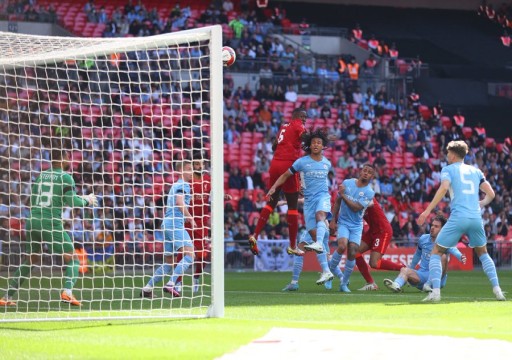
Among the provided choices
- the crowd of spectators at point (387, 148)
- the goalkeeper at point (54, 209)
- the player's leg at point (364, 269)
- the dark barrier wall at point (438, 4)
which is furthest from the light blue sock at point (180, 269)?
the dark barrier wall at point (438, 4)

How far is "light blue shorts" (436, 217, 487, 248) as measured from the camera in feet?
45.2

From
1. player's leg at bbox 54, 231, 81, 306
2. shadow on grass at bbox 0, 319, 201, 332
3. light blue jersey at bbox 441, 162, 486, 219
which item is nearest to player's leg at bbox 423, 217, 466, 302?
light blue jersey at bbox 441, 162, 486, 219

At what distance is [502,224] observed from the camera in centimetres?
3253

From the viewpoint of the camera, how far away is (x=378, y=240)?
1762 cm

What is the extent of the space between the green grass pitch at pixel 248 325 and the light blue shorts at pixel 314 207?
141 cm

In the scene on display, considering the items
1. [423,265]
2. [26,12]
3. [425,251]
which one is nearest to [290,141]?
[425,251]

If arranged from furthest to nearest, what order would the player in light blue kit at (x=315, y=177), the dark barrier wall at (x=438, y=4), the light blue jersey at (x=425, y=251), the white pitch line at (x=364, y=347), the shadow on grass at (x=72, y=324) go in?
the dark barrier wall at (x=438, y=4) < the light blue jersey at (x=425, y=251) < the player in light blue kit at (x=315, y=177) < the shadow on grass at (x=72, y=324) < the white pitch line at (x=364, y=347)

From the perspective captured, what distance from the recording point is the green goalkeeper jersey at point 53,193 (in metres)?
13.7

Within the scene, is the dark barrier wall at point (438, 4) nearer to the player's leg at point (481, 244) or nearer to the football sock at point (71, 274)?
the player's leg at point (481, 244)

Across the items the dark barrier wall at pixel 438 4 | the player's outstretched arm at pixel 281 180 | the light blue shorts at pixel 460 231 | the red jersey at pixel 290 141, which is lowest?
the light blue shorts at pixel 460 231

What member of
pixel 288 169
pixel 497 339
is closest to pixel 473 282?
pixel 288 169

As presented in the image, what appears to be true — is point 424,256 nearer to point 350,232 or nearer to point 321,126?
point 350,232

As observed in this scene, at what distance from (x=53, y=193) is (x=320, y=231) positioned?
177 inches

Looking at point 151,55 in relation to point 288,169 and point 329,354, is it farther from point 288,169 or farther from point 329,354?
point 329,354
